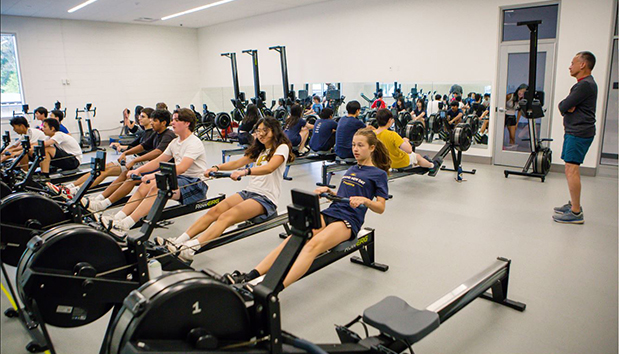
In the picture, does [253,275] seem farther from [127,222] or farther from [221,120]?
[221,120]

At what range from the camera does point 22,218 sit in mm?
2855

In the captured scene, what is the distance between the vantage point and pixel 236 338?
1.56m

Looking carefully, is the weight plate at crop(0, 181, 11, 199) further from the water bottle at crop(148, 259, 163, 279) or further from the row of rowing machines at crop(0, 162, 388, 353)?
the water bottle at crop(148, 259, 163, 279)

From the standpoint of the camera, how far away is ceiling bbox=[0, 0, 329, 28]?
29.3 ft

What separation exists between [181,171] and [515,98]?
570 centimetres

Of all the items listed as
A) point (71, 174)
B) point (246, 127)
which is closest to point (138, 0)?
point (246, 127)

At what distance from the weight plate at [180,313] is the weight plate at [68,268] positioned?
74 cm

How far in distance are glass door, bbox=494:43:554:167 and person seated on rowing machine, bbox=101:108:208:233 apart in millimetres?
5325

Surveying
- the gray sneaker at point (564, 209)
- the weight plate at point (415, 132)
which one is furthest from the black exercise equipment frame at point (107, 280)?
the weight plate at point (415, 132)

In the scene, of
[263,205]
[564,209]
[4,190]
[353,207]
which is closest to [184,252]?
[263,205]

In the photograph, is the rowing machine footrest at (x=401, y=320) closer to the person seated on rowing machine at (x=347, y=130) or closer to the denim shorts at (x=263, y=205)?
the denim shorts at (x=263, y=205)

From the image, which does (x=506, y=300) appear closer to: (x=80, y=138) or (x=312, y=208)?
(x=312, y=208)

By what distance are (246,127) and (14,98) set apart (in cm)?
631

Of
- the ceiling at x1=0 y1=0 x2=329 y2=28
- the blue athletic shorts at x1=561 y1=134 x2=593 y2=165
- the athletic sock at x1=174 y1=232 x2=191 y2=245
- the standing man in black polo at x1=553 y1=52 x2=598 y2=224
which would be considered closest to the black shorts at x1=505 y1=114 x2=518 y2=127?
the standing man in black polo at x1=553 y1=52 x2=598 y2=224
